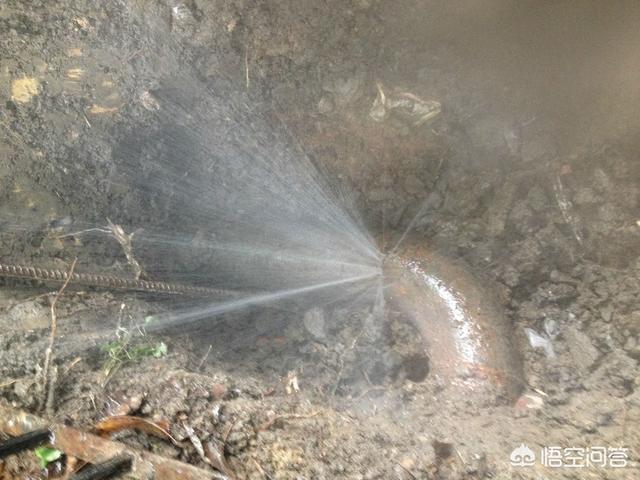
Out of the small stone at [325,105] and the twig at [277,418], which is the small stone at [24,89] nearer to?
the small stone at [325,105]

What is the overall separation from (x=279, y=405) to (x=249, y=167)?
164 centimetres

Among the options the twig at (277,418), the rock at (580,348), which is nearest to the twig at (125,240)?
the twig at (277,418)

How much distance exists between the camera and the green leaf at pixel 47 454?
187 cm

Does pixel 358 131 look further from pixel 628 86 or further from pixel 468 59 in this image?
pixel 628 86

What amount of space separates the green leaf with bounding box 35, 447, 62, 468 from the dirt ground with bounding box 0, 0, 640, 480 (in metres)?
0.47

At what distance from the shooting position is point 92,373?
2178 mm

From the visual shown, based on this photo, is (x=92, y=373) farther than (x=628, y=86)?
No

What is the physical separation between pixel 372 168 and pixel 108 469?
7.35 feet

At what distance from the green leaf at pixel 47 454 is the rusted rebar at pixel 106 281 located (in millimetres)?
873

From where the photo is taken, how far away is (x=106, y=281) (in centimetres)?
267

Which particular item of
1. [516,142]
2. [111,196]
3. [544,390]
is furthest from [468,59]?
[111,196]

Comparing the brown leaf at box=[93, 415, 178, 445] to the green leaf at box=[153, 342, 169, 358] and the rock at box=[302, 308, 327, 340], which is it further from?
the rock at box=[302, 308, 327, 340]

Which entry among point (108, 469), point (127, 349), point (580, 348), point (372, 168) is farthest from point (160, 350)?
point (580, 348)

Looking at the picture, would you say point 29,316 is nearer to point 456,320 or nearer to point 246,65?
point 246,65
